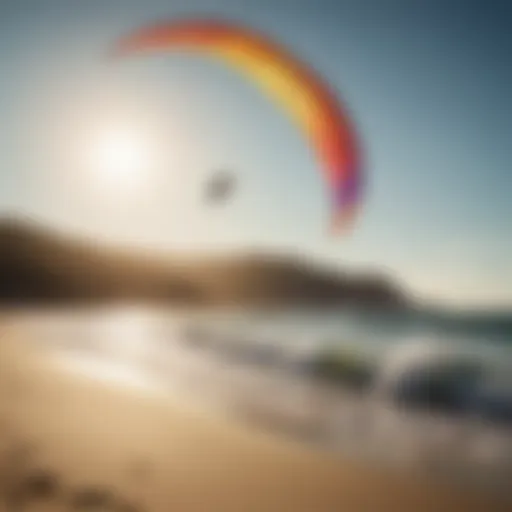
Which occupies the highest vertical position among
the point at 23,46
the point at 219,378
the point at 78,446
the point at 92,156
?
the point at 23,46

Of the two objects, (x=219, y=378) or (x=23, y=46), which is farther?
(x=23, y=46)

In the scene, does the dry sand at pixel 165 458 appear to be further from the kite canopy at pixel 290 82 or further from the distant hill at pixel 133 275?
the kite canopy at pixel 290 82

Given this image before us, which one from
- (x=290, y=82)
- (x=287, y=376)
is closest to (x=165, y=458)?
(x=287, y=376)

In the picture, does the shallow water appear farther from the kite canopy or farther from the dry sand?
the kite canopy

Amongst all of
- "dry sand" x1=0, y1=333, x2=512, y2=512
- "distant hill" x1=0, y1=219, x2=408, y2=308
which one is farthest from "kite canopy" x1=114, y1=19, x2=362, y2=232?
"dry sand" x1=0, y1=333, x2=512, y2=512

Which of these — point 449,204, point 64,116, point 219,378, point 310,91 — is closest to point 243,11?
point 310,91

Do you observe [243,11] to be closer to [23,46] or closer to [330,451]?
[23,46]

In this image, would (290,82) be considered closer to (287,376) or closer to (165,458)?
(287,376)

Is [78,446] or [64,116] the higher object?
[64,116]

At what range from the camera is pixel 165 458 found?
1.30 m

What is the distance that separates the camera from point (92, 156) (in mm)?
1408

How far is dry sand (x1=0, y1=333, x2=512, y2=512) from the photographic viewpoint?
125 cm

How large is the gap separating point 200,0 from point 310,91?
0.78 ft

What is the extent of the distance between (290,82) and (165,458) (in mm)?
614
